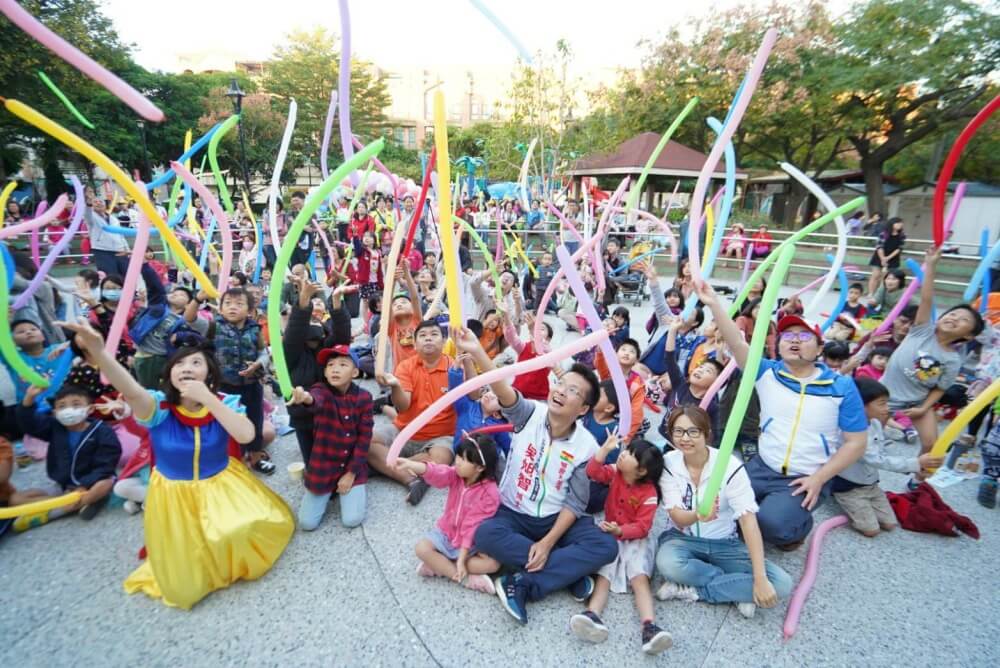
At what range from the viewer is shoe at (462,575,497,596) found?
269 cm

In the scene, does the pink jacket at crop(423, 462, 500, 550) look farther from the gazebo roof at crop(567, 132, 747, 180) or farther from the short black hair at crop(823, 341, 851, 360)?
the gazebo roof at crop(567, 132, 747, 180)

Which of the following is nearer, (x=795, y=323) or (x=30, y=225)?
(x=795, y=323)

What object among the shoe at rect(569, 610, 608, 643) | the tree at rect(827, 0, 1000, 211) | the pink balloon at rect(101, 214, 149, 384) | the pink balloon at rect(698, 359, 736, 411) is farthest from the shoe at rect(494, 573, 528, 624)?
the tree at rect(827, 0, 1000, 211)

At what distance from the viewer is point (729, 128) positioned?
228 cm

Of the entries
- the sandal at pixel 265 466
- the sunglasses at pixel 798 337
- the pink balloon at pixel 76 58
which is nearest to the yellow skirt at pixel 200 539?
the sandal at pixel 265 466

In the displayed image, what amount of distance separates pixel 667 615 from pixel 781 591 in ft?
1.91

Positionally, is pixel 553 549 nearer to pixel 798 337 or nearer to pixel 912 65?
pixel 798 337

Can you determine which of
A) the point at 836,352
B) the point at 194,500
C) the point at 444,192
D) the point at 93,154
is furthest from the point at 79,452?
the point at 836,352

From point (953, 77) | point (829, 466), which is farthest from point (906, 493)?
point (953, 77)

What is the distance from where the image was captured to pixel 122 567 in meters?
2.78

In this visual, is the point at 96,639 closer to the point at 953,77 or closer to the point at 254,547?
the point at 254,547

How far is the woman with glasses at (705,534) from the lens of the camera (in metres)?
2.56

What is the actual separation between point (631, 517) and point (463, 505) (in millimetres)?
950

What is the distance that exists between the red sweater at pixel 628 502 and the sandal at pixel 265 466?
2510 millimetres
